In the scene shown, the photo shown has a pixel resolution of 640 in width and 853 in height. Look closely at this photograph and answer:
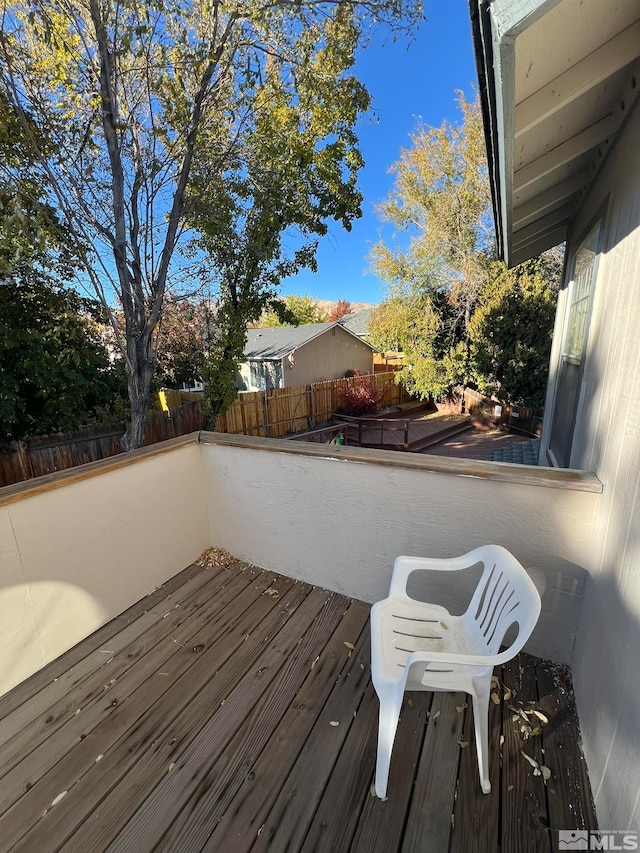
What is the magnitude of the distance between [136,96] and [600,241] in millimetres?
3881

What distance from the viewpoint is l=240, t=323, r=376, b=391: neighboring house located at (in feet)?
45.6

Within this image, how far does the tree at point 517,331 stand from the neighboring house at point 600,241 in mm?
7903

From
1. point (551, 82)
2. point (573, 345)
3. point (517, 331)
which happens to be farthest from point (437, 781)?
point (517, 331)

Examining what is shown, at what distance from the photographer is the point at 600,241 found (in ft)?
6.42

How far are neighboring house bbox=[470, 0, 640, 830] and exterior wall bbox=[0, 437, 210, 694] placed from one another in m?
2.16

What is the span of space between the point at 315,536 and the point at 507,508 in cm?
107

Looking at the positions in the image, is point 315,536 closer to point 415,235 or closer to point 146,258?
point 146,258

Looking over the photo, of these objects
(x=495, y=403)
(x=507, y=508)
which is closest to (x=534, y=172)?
(x=507, y=508)

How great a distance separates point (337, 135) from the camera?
6.23m

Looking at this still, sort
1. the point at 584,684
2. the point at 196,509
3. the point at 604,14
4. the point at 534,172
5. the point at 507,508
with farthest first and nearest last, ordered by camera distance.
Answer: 1. the point at 196,509
2. the point at 534,172
3. the point at 507,508
4. the point at 584,684
5. the point at 604,14

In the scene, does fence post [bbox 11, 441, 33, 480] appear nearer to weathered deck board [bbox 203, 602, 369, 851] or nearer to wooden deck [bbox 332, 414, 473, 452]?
weathered deck board [bbox 203, 602, 369, 851]

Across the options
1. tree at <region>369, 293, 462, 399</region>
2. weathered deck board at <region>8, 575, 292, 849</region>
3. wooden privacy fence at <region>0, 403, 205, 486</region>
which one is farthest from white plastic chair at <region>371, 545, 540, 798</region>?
tree at <region>369, 293, 462, 399</region>

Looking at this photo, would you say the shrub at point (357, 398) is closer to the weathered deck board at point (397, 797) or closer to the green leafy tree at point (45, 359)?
the green leafy tree at point (45, 359)

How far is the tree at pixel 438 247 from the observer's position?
35.5 ft
